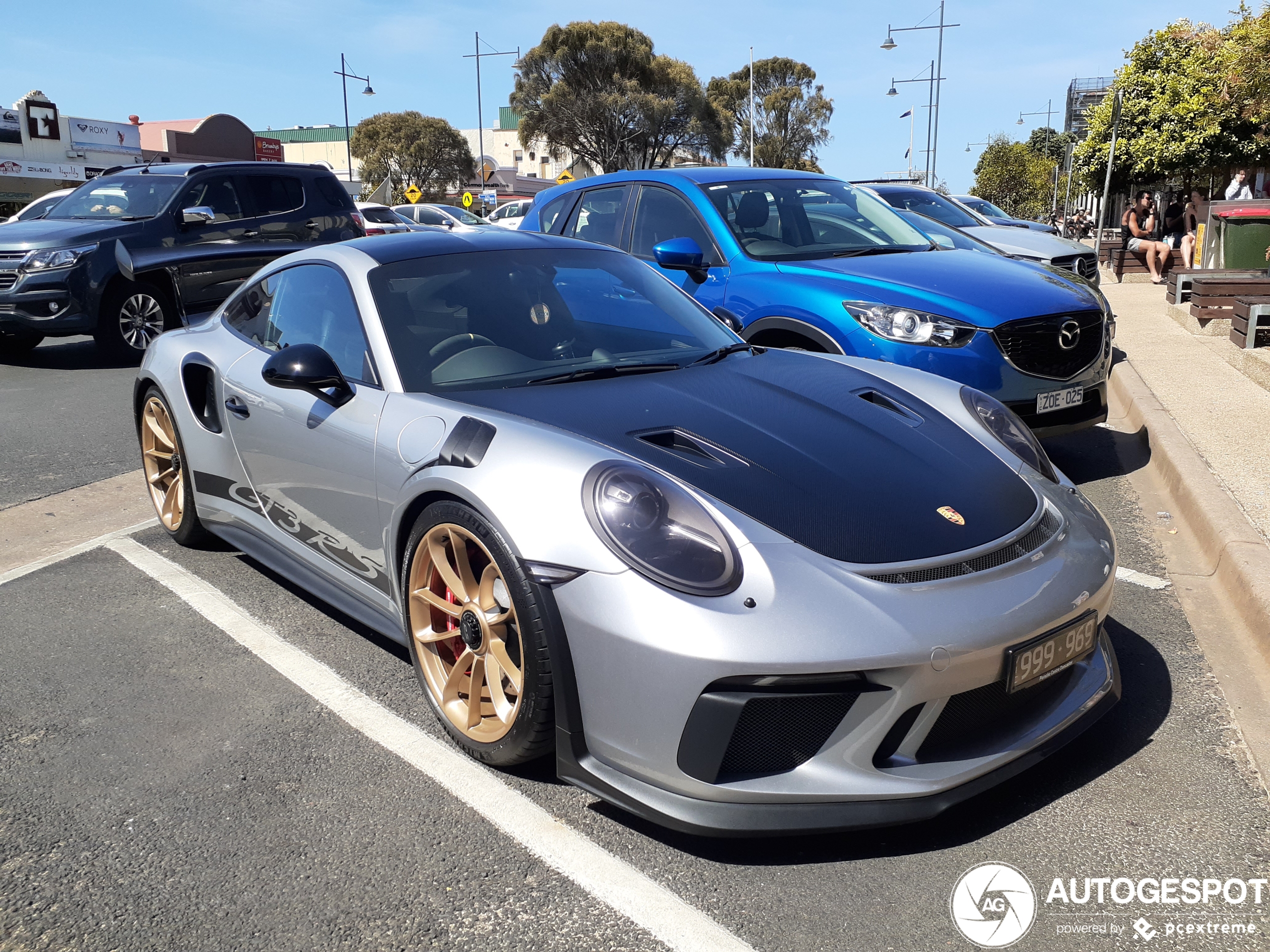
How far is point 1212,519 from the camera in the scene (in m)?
4.53

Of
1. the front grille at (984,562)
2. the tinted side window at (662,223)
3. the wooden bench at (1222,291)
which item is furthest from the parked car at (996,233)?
the front grille at (984,562)

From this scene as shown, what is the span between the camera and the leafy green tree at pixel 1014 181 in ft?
241

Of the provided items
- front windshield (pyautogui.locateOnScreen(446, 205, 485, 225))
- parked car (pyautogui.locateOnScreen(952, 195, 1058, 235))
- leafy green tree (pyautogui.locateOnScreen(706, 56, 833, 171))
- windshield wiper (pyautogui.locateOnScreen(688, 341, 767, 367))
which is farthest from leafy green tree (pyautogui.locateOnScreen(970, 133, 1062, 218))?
windshield wiper (pyautogui.locateOnScreen(688, 341, 767, 367))

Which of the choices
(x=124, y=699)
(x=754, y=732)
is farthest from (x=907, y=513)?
(x=124, y=699)

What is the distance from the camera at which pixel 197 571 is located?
14.6ft

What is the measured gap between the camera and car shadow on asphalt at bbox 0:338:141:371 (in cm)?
1004

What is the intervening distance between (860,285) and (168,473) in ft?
11.2

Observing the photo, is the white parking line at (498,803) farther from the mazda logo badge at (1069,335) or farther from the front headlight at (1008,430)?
the mazda logo badge at (1069,335)

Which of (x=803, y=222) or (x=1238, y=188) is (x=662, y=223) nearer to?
(x=803, y=222)

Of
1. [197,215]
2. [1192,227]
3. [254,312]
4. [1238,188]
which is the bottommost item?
[254,312]

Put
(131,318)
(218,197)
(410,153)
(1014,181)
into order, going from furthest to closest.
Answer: (1014,181), (410,153), (218,197), (131,318)

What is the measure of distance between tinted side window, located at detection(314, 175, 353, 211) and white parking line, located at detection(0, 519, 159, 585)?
6967 millimetres

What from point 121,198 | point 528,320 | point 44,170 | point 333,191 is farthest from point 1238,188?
point 44,170

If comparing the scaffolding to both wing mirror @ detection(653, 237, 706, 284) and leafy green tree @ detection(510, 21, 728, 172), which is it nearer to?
leafy green tree @ detection(510, 21, 728, 172)
